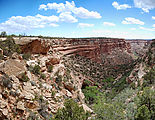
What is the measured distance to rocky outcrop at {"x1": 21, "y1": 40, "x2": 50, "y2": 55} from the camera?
19203mm

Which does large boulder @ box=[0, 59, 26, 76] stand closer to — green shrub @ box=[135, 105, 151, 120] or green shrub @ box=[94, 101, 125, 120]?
green shrub @ box=[94, 101, 125, 120]

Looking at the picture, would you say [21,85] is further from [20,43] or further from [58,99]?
[20,43]

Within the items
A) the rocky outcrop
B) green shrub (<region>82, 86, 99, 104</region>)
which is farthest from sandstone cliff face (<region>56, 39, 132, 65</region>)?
green shrub (<region>82, 86, 99, 104</region>)

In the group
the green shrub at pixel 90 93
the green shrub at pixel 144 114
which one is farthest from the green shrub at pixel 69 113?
the green shrub at pixel 90 93

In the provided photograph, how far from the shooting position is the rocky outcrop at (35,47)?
19.2 m

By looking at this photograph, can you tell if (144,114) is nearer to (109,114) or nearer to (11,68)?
(109,114)

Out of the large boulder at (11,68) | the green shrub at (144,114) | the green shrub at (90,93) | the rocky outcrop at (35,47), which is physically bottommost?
the green shrub at (90,93)

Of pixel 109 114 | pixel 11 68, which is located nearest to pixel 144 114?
pixel 109 114

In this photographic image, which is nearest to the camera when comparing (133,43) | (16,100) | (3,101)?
(3,101)

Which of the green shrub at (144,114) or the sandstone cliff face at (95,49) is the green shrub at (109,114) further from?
the sandstone cliff face at (95,49)

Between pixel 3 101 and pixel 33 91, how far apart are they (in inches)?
130

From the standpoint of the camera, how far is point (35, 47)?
65.1 ft

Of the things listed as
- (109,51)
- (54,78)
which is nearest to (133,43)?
(109,51)

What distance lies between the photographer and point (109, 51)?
66.6m
